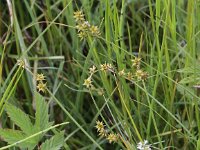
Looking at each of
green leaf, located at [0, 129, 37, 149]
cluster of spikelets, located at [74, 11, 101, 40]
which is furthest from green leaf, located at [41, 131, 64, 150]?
cluster of spikelets, located at [74, 11, 101, 40]

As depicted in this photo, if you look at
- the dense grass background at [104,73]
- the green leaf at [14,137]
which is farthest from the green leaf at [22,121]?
the dense grass background at [104,73]

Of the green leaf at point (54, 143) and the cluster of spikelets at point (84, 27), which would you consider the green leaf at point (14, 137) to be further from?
the cluster of spikelets at point (84, 27)

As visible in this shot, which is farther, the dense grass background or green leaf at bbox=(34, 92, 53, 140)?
the dense grass background

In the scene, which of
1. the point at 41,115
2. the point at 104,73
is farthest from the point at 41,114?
the point at 104,73

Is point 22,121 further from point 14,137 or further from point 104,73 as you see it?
point 104,73

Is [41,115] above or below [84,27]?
below

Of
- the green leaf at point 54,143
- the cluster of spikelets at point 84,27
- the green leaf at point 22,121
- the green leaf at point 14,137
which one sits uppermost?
the cluster of spikelets at point 84,27

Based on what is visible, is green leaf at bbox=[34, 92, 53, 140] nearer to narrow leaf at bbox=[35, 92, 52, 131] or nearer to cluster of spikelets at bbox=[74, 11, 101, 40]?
narrow leaf at bbox=[35, 92, 52, 131]

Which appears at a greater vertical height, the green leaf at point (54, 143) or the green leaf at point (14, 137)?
the green leaf at point (14, 137)
